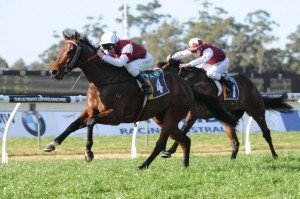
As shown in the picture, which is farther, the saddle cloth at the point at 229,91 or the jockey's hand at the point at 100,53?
the saddle cloth at the point at 229,91

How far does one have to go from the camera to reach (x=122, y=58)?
9.41m

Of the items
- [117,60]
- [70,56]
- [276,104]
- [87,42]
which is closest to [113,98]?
[117,60]

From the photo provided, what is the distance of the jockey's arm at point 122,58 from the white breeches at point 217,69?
2.79 m

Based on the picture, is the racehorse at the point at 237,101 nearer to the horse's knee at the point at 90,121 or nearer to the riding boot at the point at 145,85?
the riding boot at the point at 145,85

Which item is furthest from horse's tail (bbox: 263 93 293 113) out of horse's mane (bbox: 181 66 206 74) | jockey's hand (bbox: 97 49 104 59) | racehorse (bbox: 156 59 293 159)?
jockey's hand (bbox: 97 49 104 59)

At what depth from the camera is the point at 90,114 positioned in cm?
917

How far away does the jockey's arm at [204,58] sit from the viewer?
11836 mm

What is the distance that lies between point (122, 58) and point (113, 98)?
24.4 inches

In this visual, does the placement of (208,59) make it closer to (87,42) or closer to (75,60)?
(87,42)

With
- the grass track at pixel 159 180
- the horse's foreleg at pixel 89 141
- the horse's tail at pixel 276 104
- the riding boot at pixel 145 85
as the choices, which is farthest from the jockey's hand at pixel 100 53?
the horse's tail at pixel 276 104

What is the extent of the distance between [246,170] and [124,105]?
1.84 metres

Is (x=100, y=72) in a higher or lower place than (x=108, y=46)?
lower

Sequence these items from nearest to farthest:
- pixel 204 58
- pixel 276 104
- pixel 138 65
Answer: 1. pixel 138 65
2. pixel 204 58
3. pixel 276 104

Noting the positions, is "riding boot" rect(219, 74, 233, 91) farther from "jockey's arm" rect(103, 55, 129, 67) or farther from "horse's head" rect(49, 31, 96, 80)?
"horse's head" rect(49, 31, 96, 80)
